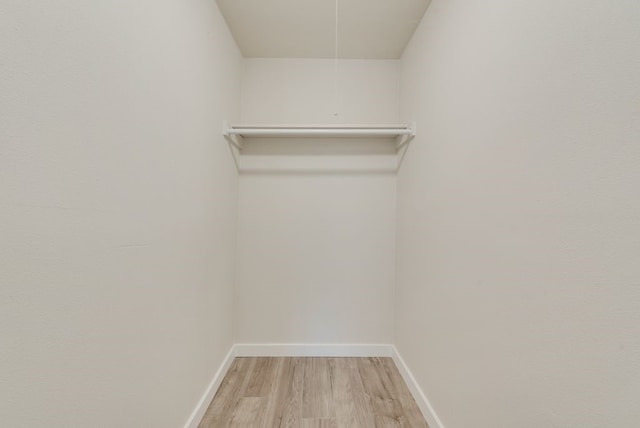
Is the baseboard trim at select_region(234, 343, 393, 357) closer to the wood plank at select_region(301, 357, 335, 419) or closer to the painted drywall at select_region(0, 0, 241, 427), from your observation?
the wood plank at select_region(301, 357, 335, 419)

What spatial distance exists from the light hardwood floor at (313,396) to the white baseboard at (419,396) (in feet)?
0.12

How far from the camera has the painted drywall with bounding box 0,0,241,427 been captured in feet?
2.10

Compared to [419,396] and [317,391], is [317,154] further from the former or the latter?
[419,396]

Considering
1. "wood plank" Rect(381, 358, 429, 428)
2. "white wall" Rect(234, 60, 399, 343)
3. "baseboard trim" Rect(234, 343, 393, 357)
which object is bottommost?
"wood plank" Rect(381, 358, 429, 428)

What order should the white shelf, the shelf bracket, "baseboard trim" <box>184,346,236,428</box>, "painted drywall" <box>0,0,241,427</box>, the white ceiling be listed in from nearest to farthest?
"painted drywall" <box>0,0,241,427</box>
"baseboard trim" <box>184,346,236,428</box>
the white ceiling
the shelf bracket
the white shelf

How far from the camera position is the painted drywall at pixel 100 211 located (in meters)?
0.64

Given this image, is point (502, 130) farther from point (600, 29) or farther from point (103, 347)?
point (103, 347)

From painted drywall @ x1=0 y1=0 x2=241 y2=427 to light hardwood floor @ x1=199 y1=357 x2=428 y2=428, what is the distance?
368mm

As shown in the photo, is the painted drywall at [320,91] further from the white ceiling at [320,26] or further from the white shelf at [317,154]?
the white shelf at [317,154]

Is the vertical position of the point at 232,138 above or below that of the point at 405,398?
above

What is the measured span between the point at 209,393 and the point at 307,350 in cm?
86

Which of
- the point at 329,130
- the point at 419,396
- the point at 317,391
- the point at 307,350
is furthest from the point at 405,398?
the point at 329,130

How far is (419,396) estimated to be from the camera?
179cm

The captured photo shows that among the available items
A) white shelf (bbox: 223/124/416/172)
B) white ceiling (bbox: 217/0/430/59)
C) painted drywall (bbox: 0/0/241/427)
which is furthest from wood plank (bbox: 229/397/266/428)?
white ceiling (bbox: 217/0/430/59)
